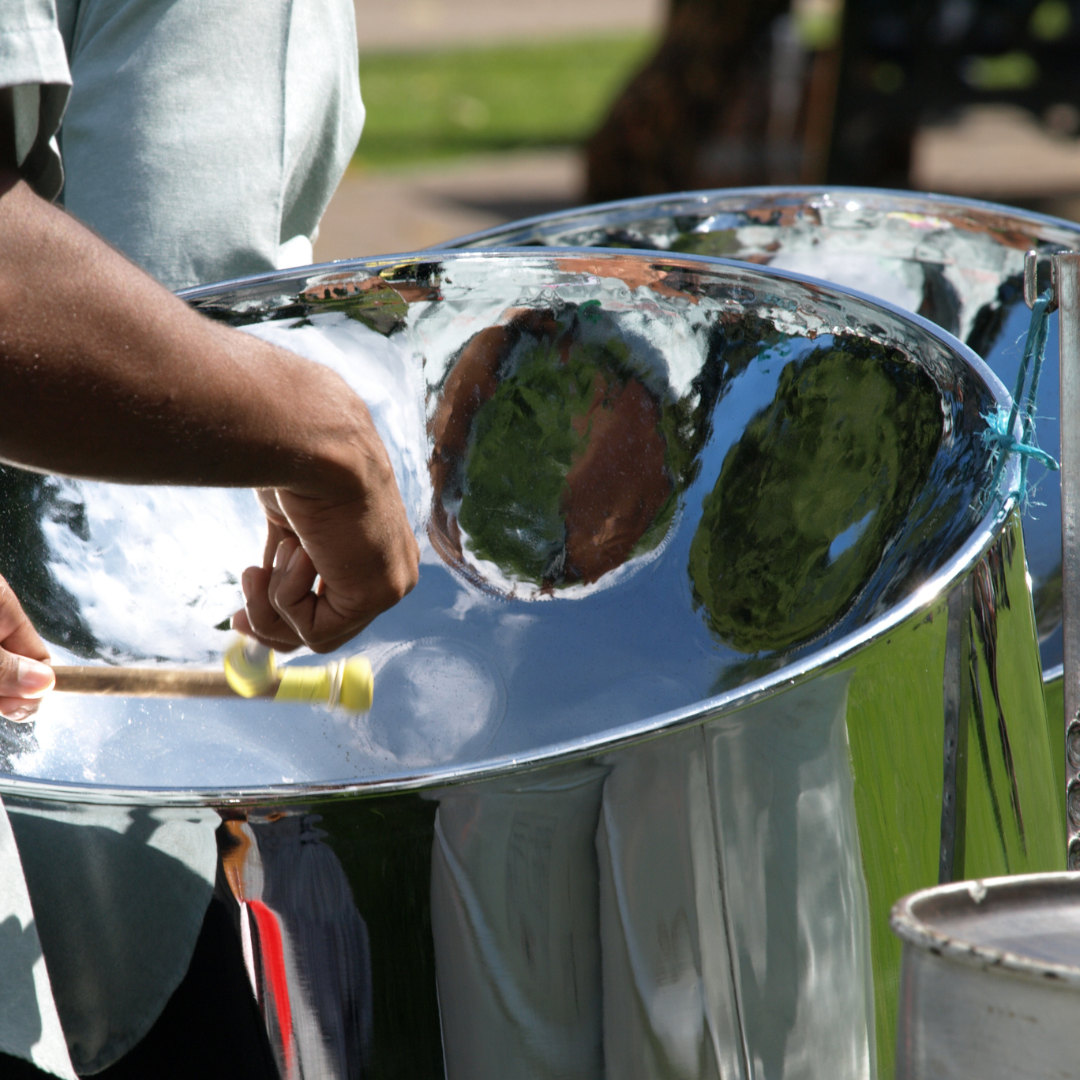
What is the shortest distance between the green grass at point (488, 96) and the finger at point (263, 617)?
448 centimetres

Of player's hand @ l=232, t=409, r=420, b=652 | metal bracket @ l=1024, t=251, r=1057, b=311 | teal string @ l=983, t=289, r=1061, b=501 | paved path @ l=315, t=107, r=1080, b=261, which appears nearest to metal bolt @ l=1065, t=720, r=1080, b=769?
teal string @ l=983, t=289, r=1061, b=501

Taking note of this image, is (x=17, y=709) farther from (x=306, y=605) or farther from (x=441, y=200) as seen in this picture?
(x=441, y=200)

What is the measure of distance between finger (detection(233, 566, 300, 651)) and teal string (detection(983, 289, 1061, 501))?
49 cm

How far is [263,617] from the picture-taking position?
107cm

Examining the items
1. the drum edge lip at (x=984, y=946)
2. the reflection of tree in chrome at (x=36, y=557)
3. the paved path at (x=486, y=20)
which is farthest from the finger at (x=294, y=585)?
the paved path at (x=486, y=20)

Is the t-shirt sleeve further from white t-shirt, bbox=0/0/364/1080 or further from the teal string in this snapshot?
the teal string

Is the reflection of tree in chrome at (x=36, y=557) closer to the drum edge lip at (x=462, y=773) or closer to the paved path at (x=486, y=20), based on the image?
the drum edge lip at (x=462, y=773)

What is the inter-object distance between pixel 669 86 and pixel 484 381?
327cm

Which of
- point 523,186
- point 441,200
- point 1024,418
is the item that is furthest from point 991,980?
point 523,186

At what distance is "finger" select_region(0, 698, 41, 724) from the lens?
95 cm

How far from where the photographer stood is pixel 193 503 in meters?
1.14

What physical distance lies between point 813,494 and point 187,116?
0.49 metres

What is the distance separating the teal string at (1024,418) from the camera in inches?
32.1

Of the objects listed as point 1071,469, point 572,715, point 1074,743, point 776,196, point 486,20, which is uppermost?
point 486,20
